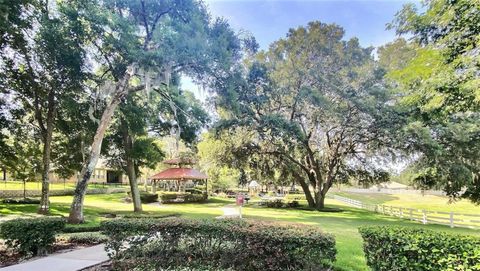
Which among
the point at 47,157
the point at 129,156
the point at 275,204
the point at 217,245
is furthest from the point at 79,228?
the point at 275,204

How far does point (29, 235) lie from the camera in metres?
7.00

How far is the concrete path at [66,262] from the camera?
19.3 ft

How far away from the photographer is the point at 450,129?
1722 centimetres

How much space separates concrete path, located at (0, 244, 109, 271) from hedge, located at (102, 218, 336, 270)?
893mm

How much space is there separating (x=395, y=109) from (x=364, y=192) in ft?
171

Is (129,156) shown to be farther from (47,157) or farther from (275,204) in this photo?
(275,204)

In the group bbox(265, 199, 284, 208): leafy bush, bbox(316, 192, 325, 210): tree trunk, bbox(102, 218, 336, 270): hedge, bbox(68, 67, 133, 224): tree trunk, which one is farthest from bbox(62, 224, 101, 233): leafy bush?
bbox(316, 192, 325, 210): tree trunk

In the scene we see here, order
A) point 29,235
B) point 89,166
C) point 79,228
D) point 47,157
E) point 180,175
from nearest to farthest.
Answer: point 29,235, point 79,228, point 89,166, point 47,157, point 180,175

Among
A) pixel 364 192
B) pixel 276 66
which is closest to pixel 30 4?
pixel 276 66

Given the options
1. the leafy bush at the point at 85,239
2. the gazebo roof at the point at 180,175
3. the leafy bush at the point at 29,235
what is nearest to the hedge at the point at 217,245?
the leafy bush at the point at 29,235

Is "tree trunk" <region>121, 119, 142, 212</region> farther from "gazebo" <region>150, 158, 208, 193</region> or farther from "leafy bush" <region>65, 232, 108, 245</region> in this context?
"gazebo" <region>150, 158, 208, 193</region>

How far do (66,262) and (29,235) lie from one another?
1421 millimetres

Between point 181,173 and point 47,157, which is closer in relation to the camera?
point 47,157

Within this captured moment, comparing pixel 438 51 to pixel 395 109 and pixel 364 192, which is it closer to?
pixel 395 109
